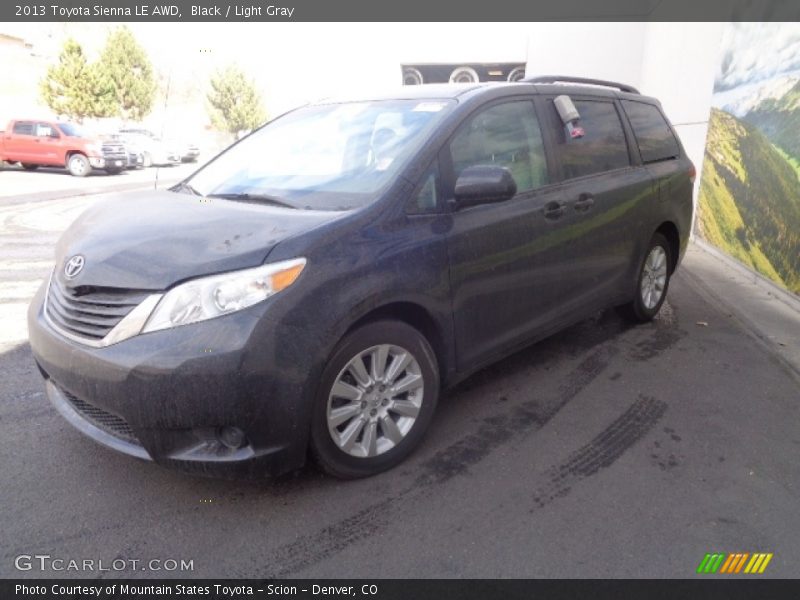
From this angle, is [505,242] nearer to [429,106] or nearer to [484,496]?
[429,106]

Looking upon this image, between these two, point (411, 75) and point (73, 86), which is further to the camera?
point (73, 86)

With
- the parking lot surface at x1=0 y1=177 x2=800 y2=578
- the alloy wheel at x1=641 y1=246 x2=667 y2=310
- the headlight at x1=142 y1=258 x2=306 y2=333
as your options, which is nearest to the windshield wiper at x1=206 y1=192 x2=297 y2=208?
the headlight at x1=142 y1=258 x2=306 y2=333

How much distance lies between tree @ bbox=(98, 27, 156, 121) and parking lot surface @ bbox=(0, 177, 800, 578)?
34083 mm

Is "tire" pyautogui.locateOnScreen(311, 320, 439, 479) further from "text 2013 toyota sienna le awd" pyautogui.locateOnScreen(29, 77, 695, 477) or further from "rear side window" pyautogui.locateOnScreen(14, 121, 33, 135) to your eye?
"rear side window" pyautogui.locateOnScreen(14, 121, 33, 135)

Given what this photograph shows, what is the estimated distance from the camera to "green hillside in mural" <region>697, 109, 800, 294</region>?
5941 millimetres

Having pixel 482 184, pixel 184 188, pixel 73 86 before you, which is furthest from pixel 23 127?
pixel 482 184

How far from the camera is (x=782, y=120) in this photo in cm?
634

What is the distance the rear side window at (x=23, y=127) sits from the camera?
21.4 m

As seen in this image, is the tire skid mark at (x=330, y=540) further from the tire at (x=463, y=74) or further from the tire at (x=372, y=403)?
the tire at (x=463, y=74)

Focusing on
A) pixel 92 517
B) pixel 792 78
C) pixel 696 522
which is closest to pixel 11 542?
pixel 92 517

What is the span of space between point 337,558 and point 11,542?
4.31 feet

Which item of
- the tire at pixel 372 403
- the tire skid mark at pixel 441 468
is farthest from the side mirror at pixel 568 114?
the tire at pixel 372 403

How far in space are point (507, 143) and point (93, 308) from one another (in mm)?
2364
